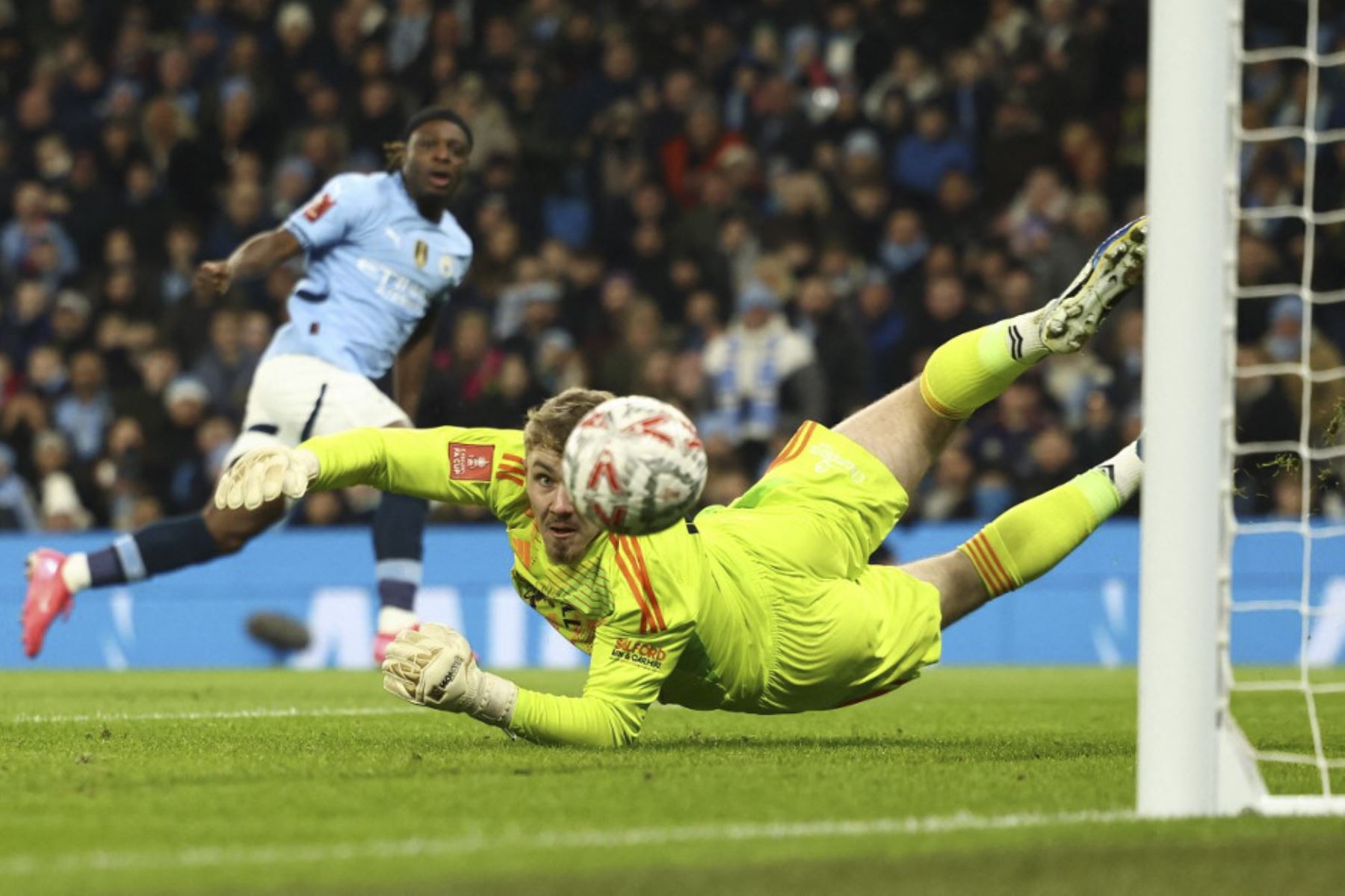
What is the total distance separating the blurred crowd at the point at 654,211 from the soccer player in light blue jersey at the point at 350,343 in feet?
11.8

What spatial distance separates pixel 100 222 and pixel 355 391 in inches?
308

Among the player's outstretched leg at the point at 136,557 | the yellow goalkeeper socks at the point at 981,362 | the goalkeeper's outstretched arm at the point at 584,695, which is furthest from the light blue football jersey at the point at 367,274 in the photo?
the goalkeeper's outstretched arm at the point at 584,695

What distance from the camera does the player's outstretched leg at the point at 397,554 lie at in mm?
9031

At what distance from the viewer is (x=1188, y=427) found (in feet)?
12.8

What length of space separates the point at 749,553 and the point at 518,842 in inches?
78.2

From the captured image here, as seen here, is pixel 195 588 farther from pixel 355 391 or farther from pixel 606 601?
pixel 606 601

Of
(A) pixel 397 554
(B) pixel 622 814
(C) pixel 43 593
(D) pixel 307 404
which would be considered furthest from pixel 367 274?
(B) pixel 622 814

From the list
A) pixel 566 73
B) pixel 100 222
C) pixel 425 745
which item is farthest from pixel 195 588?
pixel 425 745

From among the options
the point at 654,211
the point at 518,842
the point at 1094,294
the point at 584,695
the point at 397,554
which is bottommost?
the point at 397,554

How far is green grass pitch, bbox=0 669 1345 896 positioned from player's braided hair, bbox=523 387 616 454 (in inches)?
30.4

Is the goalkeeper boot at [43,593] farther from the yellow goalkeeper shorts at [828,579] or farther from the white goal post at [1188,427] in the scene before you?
the white goal post at [1188,427]

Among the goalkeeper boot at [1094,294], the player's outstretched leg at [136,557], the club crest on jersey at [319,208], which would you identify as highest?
the club crest on jersey at [319,208]

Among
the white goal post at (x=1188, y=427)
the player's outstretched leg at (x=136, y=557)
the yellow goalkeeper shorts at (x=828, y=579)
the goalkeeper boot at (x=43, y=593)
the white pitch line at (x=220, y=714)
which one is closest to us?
the white goal post at (x=1188, y=427)

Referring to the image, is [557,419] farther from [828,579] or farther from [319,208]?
[319,208]
